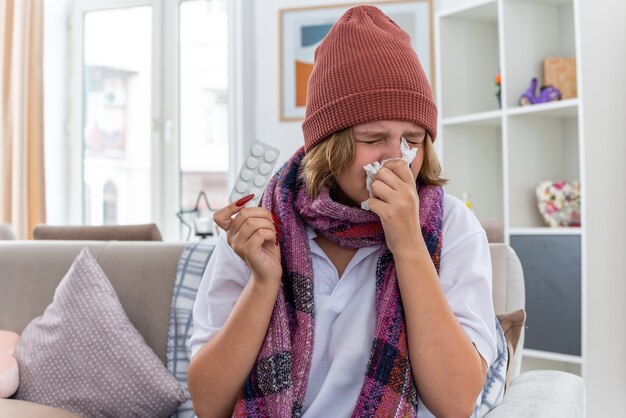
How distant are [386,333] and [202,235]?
2.98 metres

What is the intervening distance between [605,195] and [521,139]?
1.54 ft

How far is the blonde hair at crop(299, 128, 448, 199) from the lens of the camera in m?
1.13

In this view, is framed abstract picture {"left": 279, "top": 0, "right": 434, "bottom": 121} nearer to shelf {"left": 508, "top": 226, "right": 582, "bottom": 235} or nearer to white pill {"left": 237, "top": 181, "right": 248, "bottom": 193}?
shelf {"left": 508, "top": 226, "right": 582, "bottom": 235}

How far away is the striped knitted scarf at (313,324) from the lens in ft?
3.55

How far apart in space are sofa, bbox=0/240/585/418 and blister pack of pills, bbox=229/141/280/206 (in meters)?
0.55

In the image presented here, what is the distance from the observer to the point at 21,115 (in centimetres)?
433

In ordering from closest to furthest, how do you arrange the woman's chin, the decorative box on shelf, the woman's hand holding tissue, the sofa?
the woman's hand holding tissue, the woman's chin, the sofa, the decorative box on shelf

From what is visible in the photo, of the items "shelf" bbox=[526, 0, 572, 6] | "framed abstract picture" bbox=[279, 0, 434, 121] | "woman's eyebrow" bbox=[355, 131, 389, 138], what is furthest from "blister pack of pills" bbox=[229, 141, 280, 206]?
"framed abstract picture" bbox=[279, 0, 434, 121]

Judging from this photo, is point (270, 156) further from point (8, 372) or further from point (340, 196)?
point (8, 372)

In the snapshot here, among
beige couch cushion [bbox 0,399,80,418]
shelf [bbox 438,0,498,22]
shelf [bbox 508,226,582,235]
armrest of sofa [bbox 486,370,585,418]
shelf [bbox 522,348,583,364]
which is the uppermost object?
shelf [bbox 438,0,498,22]

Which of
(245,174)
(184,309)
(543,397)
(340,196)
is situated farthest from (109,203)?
(543,397)

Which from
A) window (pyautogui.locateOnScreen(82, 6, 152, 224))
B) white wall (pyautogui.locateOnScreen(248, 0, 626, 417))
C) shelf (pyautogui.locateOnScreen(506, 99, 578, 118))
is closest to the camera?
white wall (pyautogui.locateOnScreen(248, 0, 626, 417))

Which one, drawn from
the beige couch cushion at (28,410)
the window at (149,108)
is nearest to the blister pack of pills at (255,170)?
the beige couch cushion at (28,410)

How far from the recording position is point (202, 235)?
3980 millimetres
